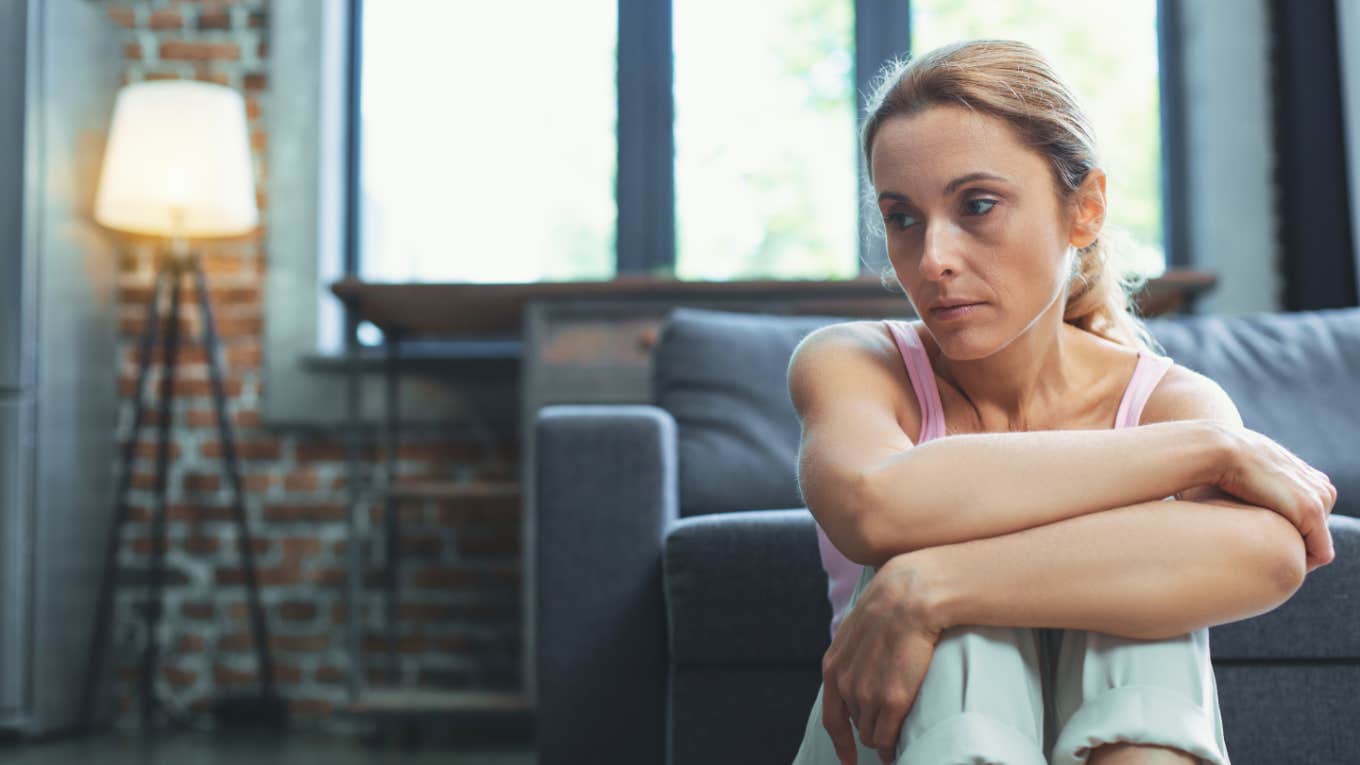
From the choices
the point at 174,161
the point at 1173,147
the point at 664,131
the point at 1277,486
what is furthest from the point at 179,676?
the point at 1173,147

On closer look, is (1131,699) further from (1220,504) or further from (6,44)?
(6,44)

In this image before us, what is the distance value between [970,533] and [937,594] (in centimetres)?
8

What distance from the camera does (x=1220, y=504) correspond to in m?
0.99

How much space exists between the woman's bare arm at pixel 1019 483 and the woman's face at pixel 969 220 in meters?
0.13

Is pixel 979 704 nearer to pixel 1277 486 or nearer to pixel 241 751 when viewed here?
pixel 1277 486

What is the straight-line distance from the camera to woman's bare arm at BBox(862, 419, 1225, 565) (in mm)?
994

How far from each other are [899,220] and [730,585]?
653 mm

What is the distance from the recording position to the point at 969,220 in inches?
42.0

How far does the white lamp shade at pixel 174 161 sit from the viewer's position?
9.10 ft

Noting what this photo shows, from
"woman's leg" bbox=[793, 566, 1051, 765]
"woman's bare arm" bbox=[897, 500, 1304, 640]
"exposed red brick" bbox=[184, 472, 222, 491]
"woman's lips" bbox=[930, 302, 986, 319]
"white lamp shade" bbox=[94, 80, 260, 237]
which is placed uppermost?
"white lamp shade" bbox=[94, 80, 260, 237]

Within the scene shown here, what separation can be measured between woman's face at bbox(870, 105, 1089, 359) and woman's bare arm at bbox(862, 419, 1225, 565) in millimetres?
132

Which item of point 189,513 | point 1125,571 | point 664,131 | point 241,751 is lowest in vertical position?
point 241,751

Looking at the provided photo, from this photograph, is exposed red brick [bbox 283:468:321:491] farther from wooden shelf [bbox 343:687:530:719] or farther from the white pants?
the white pants

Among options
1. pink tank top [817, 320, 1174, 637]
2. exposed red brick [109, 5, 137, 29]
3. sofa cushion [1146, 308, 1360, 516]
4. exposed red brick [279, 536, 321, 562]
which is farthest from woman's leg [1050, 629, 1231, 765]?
exposed red brick [109, 5, 137, 29]
